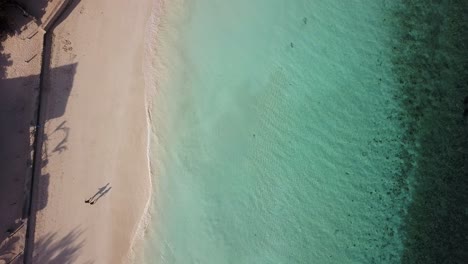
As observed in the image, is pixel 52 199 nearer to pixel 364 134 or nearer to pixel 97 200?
pixel 97 200

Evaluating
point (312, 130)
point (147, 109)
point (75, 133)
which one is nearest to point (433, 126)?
point (312, 130)

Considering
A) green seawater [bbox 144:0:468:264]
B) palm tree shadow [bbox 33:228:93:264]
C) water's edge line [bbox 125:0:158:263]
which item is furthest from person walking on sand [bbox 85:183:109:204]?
green seawater [bbox 144:0:468:264]

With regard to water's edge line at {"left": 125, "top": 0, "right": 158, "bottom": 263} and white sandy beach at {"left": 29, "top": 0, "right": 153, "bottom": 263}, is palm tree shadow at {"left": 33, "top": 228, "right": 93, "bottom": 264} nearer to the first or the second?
white sandy beach at {"left": 29, "top": 0, "right": 153, "bottom": 263}

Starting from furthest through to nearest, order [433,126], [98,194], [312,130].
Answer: [433,126] → [312,130] → [98,194]

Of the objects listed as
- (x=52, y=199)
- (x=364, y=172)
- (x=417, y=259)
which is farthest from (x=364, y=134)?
(x=52, y=199)

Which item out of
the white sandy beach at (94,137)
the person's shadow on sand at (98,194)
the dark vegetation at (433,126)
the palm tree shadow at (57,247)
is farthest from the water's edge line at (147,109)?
the dark vegetation at (433,126)

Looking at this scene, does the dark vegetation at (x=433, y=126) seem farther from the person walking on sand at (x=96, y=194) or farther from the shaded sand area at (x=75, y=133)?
the person walking on sand at (x=96, y=194)

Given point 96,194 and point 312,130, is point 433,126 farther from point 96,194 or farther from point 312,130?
point 96,194

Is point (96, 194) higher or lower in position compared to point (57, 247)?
higher
